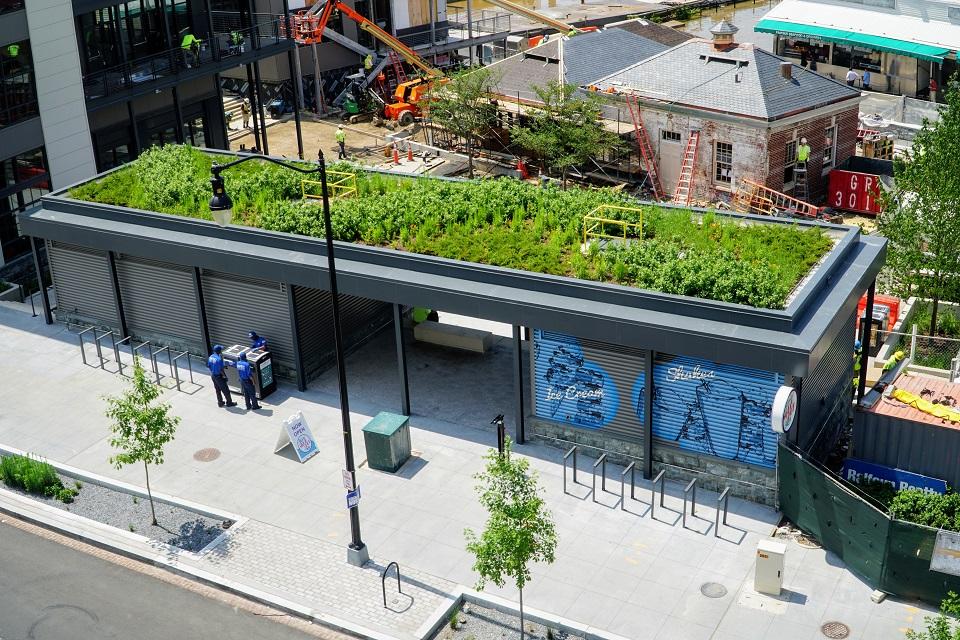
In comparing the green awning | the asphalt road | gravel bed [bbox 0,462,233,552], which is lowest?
the asphalt road

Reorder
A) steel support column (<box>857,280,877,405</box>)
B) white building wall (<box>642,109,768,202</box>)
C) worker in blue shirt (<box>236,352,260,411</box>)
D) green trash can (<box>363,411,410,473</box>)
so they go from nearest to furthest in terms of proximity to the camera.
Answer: green trash can (<box>363,411,410,473</box>)
steel support column (<box>857,280,877,405</box>)
worker in blue shirt (<box>236,352,260,411</box>)
white building wall (<box>642,109,768,202</box>)

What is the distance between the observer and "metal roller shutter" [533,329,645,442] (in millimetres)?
23703

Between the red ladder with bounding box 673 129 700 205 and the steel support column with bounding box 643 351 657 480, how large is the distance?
63.9ft

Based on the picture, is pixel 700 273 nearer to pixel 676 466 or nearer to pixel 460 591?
pixel 676 466

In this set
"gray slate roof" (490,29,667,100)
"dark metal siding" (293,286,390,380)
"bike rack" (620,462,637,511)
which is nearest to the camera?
"bike rack" (620,462,637,511)

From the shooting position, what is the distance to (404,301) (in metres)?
25.4

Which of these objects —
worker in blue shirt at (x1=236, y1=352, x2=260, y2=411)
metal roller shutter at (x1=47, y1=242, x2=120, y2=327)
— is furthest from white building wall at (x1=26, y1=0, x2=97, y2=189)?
worker in blue shirt at (x1=236, y1=352, x2=260, y2=411)

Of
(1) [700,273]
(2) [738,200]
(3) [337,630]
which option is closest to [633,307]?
(1) [700,273]

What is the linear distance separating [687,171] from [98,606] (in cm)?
2803

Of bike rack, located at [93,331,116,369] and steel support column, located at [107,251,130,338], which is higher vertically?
steel support column, located at [107,251,130,338]

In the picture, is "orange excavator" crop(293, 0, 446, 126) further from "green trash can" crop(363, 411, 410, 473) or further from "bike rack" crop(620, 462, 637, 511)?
"bike rack" crop(620, 462, 637, 511)

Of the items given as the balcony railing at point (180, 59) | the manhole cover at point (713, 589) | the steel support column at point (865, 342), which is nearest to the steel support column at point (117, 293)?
the balcony railing at point (180, 59)

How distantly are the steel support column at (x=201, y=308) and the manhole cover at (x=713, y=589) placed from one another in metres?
14.6

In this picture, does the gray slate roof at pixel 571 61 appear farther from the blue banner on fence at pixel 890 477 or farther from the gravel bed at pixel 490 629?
the gravel bed at pixel 490 629
